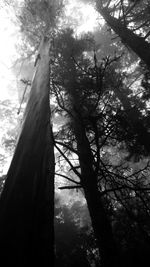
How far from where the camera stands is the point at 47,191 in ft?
4.12

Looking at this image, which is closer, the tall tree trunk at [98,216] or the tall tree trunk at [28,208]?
the tall tree trunk at [28,208]

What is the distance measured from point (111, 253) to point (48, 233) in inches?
125

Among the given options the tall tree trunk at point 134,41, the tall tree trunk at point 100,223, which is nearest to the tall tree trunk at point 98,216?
the tall tree trunk at point 100,223

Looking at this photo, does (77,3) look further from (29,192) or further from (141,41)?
(29,192)

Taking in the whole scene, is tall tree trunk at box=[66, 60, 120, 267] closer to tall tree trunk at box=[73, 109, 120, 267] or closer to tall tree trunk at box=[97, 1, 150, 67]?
tall tree trunk at box=[73, 109, 120, 267]

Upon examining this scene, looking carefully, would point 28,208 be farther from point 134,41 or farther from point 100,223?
point 134,41

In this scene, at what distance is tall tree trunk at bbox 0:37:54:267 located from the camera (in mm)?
830

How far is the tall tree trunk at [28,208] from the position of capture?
0.83 m

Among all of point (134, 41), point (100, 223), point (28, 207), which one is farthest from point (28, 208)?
point (134, 41)

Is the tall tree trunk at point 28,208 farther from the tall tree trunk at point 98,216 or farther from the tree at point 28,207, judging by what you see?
the tall tree trunk at point 98,216

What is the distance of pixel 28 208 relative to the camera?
3.19ft

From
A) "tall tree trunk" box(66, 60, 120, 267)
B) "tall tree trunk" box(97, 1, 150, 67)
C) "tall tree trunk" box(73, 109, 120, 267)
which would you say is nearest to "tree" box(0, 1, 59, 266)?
"tall tree trunk" box(66, 60, 120, 267)

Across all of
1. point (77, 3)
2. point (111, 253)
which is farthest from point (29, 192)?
point (77, 3)

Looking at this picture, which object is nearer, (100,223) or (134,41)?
(100,223)
